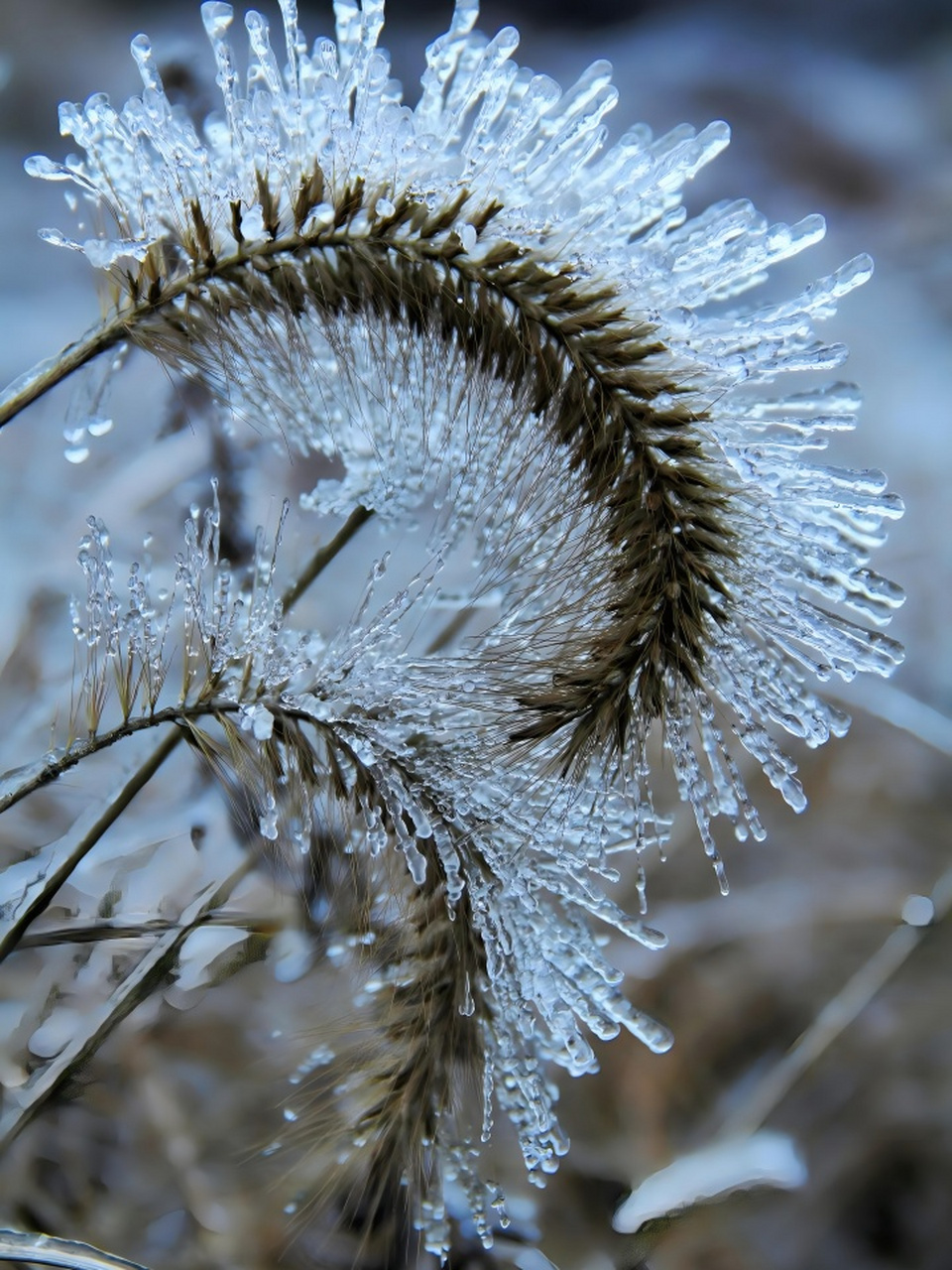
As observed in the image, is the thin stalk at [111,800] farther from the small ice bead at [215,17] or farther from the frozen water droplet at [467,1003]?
the small ice bead at [215,17]

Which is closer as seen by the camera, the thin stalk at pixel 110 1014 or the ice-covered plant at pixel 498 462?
the ice-covered plant at pixel 498 462

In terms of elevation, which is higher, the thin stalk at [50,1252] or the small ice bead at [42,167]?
the small ice bead at [42,167]

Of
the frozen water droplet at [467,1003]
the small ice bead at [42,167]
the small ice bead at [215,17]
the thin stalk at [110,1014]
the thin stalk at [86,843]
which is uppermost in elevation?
the small ice bead at [42,167]

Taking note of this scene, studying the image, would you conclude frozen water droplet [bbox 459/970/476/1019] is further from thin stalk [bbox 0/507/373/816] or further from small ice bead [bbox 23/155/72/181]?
small ice bead [bbox 23/155/72/181]

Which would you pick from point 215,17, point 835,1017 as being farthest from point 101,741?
point 835,1017

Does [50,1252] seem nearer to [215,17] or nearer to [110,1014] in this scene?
[110,1014]

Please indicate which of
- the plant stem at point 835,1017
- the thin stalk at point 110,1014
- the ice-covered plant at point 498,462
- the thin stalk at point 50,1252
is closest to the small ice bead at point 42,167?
the ice-covered plant at point 498,462

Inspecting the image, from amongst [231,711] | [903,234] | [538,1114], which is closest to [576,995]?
[538,1114]

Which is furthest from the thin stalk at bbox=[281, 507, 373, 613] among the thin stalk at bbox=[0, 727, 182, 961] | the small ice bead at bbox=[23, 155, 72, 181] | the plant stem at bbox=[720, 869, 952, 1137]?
the plant stem at bbox=[720, 869, 952, 1137]
